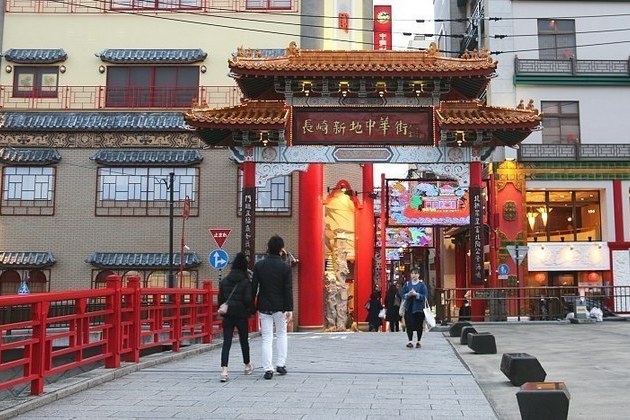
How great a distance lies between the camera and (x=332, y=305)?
2512 centimetres

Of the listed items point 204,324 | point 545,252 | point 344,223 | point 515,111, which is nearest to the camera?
point 204,324

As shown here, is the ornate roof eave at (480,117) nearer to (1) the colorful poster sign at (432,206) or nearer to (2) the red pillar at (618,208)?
(1) the colorful poster sign at (432,206)

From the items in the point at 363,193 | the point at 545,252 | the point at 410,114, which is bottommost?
the point at 545,252

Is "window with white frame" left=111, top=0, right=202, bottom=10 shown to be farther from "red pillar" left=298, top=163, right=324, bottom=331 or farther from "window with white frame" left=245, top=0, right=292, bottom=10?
"red pillar" left=298, top=163, right=324, bottom=331

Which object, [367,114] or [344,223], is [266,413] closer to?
[367,114]

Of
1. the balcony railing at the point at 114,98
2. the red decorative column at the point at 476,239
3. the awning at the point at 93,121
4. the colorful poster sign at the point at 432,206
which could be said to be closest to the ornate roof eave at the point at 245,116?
the awning at the point at 93,121

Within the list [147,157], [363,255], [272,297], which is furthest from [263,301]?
[147,157]

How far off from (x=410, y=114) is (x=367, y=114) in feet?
4.36

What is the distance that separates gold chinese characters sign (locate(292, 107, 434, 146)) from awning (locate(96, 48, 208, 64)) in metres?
7.94

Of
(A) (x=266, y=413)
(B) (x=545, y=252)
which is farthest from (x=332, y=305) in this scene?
(A) (x=266, y=413)

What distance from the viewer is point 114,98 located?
27.2 meters

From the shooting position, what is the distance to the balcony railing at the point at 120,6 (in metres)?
28.0

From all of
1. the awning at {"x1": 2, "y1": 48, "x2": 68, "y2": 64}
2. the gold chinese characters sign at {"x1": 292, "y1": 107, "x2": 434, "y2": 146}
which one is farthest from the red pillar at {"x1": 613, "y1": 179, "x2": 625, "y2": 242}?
the awning at {"x1": 2, "y1": 48, "x2": 68, "y2": 64}

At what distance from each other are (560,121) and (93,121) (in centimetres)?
2020
